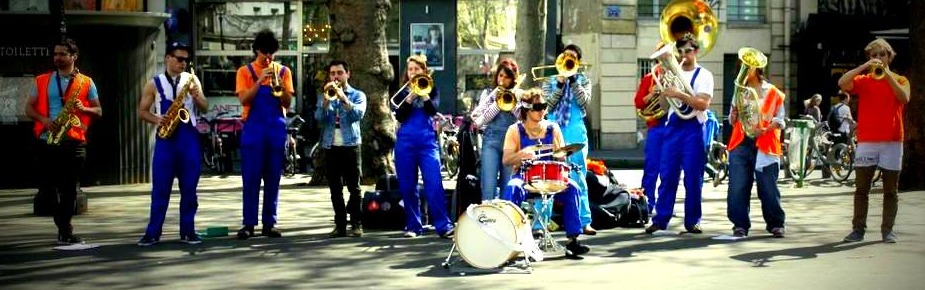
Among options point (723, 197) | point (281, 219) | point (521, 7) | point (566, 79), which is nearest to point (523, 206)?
point (566, 79)

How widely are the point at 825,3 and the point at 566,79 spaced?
80.9 feet

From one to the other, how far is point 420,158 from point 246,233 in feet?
5.53

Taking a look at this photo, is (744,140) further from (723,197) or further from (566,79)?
(723,197)

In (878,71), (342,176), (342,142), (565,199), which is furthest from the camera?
(342,176)

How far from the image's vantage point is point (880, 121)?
1222 centimetres

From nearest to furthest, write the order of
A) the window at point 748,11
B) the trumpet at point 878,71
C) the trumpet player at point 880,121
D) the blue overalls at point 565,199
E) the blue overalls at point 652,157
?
the blue overalls at point 565,199
the trumpet at point 878,71
the trumpet player at point 880,121
the blue overalls at point 652,157
the window at point 748,11

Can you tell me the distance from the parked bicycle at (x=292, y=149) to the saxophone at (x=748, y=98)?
36.6 feet

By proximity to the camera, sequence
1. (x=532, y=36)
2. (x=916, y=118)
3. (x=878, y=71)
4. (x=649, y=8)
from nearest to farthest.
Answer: (x=878, y=71) → (x=916, y=118) → (x=532, y=36) → (x=649, y=8)

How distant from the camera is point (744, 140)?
1282cm

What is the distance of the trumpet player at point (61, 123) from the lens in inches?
479

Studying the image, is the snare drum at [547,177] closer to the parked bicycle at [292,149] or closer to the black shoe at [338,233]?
the black shoe at [338,233]

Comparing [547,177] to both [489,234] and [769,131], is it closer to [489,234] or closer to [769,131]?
[489,234]

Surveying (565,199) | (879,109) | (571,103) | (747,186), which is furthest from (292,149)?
(879,109)

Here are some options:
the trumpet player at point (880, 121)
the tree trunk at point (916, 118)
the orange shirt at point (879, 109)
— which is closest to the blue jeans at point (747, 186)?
the trumpet player at point (880, 121)
